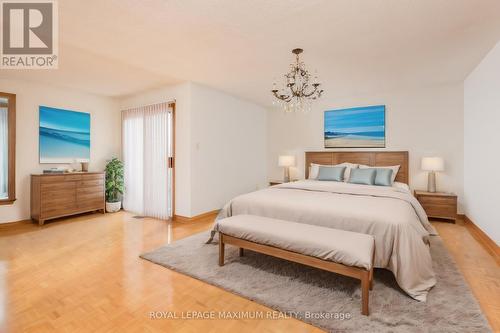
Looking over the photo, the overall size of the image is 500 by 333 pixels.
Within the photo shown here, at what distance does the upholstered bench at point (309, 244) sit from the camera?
182 centimetres

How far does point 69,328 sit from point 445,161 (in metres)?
5.72

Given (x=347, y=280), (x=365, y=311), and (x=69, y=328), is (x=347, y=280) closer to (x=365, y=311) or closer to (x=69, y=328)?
(x=365, y=311)

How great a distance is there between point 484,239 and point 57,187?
6679mm

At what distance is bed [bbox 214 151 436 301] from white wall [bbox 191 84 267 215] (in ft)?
4.83

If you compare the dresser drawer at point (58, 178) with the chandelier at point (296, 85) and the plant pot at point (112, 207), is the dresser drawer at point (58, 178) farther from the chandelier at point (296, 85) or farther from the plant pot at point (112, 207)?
the chandelier at point (296, 85)

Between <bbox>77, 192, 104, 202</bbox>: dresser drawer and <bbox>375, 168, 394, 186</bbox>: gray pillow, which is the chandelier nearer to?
<bbox>375, 168, 394, 186</bbox>: gray pillow

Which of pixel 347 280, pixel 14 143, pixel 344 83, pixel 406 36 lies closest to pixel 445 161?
pixel 344 83

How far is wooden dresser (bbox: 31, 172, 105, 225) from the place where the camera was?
4094mm

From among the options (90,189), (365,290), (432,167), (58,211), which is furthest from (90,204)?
(432,167)

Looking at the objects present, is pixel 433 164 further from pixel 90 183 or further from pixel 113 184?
pixel 90 183

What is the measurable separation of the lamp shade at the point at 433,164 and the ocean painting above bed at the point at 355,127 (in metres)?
0.83

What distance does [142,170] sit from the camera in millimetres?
4938

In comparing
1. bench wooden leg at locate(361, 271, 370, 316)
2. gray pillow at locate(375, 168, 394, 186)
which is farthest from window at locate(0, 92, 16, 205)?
gray pillow at locate(375, 168, 394, 186)

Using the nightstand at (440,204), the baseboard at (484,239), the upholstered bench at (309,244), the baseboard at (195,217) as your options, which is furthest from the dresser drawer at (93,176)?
the baseboard at (484,239)
